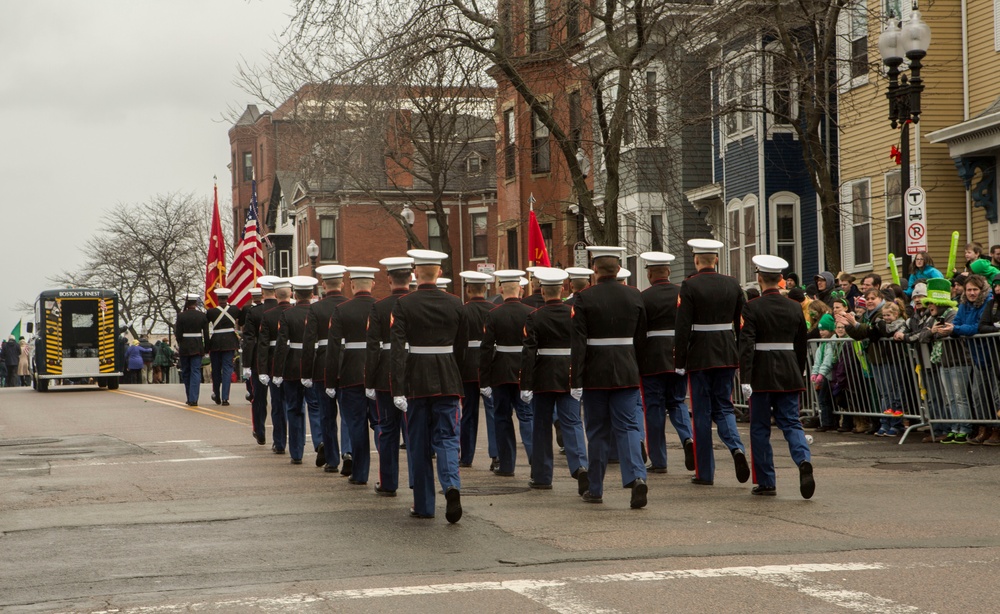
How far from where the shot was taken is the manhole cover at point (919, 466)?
1390 centimetres

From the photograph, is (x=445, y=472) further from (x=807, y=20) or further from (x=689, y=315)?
(x=807, y=20)

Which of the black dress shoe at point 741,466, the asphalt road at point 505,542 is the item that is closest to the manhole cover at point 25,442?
the asphalt road at point 505,542

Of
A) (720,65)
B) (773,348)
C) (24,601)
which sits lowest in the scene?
(24,601)

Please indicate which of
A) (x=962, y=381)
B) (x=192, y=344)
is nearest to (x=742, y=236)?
(x=192, y=344)

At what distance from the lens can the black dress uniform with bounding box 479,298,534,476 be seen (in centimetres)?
1424

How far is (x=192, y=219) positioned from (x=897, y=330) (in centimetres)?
6578

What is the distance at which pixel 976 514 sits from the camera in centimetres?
1061

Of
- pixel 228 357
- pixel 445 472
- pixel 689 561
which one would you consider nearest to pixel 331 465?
pixel 445 472

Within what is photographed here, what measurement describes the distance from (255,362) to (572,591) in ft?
38.0

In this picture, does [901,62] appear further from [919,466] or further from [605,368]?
[605,368]

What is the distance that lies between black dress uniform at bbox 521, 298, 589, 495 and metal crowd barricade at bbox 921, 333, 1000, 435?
568 cm

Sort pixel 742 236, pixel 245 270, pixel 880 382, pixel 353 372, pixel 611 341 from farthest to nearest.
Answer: pixel 742 236, pixel 245 270, pixel 880 382, pixel 353 372, pixel 611 341

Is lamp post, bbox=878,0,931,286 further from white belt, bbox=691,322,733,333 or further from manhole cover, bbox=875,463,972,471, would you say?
white belt, bbox=691,322,733,333

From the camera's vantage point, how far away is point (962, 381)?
16203mm
